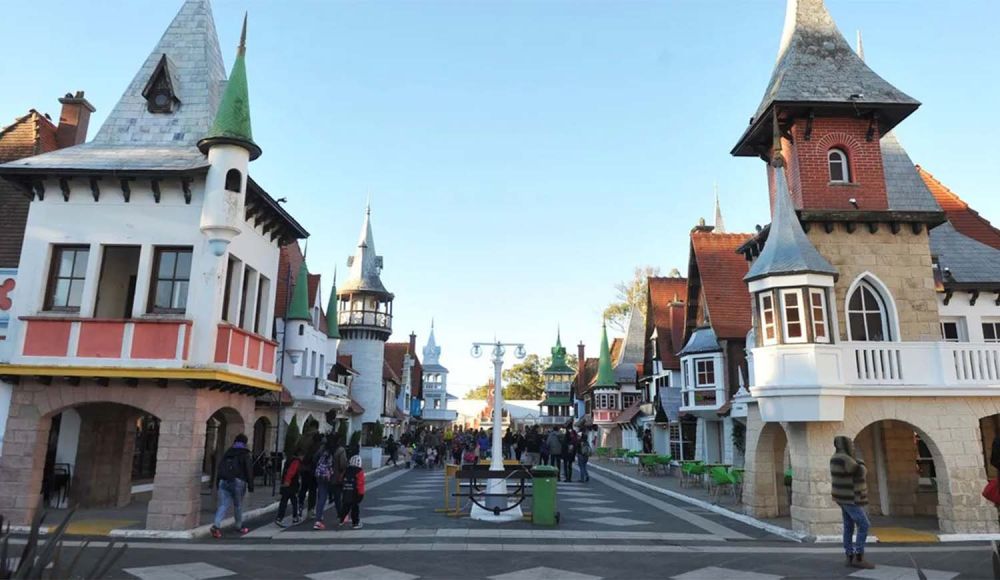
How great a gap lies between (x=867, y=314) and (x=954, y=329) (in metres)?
5.11

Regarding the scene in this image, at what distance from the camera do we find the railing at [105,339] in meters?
12.5

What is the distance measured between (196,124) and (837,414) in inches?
607

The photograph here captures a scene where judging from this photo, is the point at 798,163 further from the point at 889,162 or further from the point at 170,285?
the point at 170,285

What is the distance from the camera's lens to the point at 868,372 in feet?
44.1

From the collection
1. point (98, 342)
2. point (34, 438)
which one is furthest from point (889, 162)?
point (34, 438)

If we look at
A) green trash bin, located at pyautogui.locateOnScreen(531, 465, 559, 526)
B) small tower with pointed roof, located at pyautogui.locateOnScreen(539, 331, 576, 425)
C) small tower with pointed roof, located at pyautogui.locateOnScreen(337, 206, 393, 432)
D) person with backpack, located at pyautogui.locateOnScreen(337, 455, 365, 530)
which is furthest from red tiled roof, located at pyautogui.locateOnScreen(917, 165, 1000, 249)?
small tower with pointed roof, located at pyautogui.locateOnScreen(539, 331, 576, 425)

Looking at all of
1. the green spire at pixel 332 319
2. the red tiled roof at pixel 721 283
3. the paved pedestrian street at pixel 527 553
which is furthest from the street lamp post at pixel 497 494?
the green spire at pixel 332 319

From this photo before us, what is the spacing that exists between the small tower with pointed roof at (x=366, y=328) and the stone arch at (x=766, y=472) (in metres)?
29.7

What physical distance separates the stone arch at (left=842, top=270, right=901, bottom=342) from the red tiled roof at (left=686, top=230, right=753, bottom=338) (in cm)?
1228

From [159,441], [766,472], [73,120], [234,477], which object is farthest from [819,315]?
[73,120]

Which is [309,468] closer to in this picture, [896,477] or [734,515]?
[734,515]

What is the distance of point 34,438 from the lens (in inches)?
492

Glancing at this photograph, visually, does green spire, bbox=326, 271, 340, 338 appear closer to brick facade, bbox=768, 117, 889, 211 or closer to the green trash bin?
the green trash bin

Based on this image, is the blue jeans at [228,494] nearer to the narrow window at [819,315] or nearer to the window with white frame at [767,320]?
the window with white frame at [767,320]
